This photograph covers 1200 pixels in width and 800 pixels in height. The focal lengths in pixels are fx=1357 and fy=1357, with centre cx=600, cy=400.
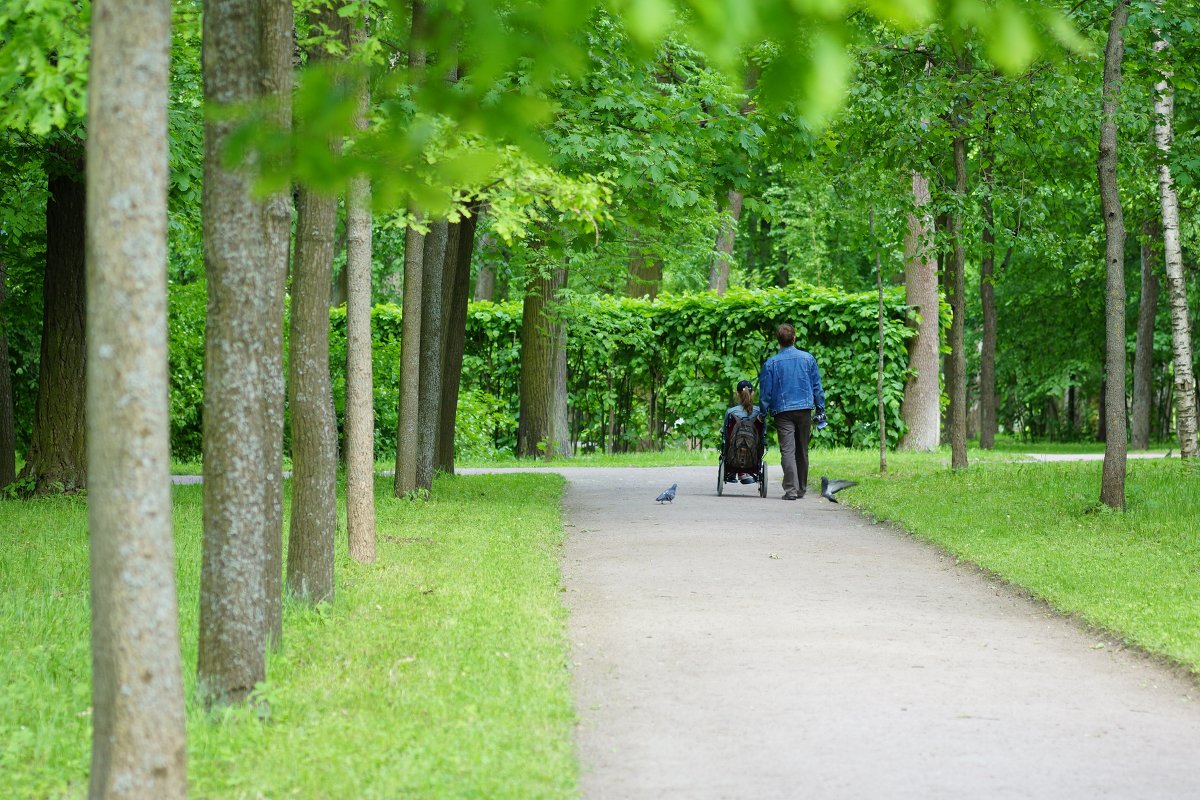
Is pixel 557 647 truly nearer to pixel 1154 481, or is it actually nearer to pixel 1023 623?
pixel 1023 623

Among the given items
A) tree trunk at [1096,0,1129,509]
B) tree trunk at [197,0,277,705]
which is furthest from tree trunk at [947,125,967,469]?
tree trunk at [197,0,277,705]

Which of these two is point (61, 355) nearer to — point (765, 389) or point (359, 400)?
point (359, 400)

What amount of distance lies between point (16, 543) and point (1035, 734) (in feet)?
29.4

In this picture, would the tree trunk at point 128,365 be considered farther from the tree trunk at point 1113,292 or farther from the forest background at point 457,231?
the tree trunk at point 1113,292

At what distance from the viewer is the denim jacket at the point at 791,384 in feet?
51.3

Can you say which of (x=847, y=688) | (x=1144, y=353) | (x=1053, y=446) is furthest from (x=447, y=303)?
(x=1053, y=446)

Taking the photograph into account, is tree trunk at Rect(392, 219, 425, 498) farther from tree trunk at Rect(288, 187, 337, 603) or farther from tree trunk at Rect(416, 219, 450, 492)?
tree trunk at Rect(288, 187, 337, 603)

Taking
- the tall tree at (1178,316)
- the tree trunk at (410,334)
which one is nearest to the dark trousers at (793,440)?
the tree trunk at (410,334)

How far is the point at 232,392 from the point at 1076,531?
833cm

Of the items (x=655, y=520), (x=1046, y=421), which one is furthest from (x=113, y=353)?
(x=1046, y=421)

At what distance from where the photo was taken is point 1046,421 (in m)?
47.7

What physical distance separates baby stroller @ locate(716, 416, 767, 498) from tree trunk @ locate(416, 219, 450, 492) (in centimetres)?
345

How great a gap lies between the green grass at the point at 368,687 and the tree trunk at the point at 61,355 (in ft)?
16.5

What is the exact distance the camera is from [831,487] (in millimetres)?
16250
